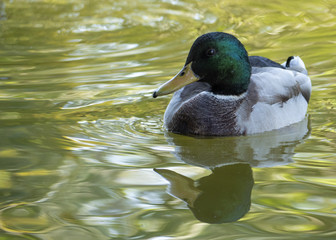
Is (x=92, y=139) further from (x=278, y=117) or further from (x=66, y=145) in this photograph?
(x=278, y=117)

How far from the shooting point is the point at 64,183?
544cm

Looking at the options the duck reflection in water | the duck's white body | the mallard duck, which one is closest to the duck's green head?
the mallard duck

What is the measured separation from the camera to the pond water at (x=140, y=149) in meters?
4.65

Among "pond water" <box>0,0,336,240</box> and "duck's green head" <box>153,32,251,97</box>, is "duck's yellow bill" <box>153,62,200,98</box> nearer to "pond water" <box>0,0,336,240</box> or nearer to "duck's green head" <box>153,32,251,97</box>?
"duck's green head" <box>153,32,251,97</box>

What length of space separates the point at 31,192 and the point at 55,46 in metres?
6.11

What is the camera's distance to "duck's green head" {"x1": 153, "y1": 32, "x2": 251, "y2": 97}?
666cm

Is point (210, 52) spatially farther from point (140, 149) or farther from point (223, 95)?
point (140, 149)

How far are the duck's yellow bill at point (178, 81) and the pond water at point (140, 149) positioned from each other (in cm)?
50

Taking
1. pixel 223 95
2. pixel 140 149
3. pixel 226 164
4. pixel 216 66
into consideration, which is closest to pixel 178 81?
pixel 216 66

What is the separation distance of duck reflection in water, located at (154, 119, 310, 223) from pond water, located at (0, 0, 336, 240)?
11 mm

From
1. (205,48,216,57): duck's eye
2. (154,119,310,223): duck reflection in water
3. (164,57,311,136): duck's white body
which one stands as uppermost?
(205,48,216,57): duck's eye

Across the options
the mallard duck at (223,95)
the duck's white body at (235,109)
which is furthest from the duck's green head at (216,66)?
the duck's white body at (235,109)

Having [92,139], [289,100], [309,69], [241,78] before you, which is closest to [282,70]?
[289,100]

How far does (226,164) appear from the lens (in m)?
6.02
